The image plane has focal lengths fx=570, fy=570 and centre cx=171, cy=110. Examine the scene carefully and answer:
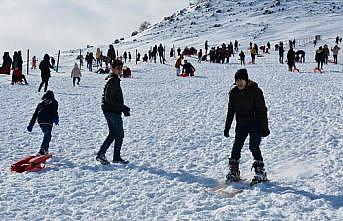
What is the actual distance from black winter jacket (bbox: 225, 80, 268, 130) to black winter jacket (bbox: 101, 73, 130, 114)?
2.17 m

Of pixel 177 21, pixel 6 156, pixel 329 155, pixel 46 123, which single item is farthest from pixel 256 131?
pixel 177 21

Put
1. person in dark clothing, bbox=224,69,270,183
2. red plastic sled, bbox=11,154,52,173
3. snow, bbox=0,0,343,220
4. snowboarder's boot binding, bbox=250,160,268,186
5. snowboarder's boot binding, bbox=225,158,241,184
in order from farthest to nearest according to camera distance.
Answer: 1. red plastic sled, bbox=11,154,52,173
2. snowboarder's boot binding, bbox=225,158,241,184
3. snowboarder's boot binding, bbox=250,160,268,186
4. person in dark clothing, bbox=224,69,270,183
5. snow, bbox=0,0,343,220

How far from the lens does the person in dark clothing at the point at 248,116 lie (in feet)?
25.4

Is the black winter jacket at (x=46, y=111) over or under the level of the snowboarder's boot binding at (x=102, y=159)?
over

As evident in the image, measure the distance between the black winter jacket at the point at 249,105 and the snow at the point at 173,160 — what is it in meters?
0.93

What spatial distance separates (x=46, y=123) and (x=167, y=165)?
2.32 m

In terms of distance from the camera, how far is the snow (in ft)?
23.0

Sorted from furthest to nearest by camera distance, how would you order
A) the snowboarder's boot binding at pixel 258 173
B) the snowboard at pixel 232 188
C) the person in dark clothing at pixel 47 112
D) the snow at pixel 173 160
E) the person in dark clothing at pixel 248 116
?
1. the person in dark clothing at pixel 47 112
2. the snowboarder's boot binding at pixel 258 173
3. the person in dark clothing at pixel 248 116
4. the snowboard at pixel 232 188
5. the snow at pixel 173 160

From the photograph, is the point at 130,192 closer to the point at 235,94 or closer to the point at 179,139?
the point at 235,94

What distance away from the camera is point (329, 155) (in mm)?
9703

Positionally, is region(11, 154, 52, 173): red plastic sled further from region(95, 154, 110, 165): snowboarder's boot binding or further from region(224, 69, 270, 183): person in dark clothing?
region(224, 69, 270, 183): person in dark clothing

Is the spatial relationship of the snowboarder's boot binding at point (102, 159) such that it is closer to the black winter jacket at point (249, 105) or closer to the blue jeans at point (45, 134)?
the blue jeans at point (45, 134)

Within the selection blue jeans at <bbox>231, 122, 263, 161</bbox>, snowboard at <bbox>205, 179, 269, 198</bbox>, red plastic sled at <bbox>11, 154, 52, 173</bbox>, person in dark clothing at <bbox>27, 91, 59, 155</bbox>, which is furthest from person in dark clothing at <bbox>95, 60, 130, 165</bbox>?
snowboard at <bbox>205, 179, 269, 198</bbox>

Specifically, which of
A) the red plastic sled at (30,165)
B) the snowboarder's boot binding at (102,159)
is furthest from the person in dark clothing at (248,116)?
the red plastic sled at (30,165)
